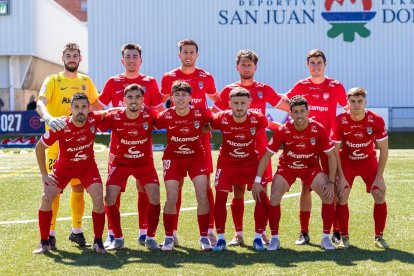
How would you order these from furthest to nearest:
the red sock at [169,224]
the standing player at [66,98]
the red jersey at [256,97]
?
the red jersey at [256,97]
the standing player at [66,98]
the red sock at [169,224]

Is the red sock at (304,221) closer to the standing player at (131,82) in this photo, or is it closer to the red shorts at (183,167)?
the red shorts at (183,167)

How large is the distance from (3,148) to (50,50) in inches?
572

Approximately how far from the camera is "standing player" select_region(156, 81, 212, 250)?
723 cm

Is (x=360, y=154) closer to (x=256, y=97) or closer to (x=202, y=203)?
(x=256, y=97)

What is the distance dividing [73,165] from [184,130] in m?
1.08

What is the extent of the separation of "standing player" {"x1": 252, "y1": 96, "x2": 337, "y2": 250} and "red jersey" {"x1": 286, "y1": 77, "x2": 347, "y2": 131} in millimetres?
757

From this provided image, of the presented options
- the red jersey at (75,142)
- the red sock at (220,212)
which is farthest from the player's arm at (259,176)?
the red jersey at (75,142)

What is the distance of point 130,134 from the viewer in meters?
7.31

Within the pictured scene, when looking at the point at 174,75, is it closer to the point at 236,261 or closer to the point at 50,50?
the point at 236,261

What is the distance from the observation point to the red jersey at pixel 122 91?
794 cm

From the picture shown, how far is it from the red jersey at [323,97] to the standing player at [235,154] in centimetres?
85

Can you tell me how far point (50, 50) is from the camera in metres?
35.3

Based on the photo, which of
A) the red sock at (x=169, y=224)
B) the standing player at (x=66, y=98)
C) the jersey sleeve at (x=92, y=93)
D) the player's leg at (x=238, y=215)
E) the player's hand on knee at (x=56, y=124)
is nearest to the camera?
the player's hand on knee at (x=56, y=124)

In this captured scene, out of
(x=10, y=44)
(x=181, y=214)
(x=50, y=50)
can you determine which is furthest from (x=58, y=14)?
(x=181, y=214)
